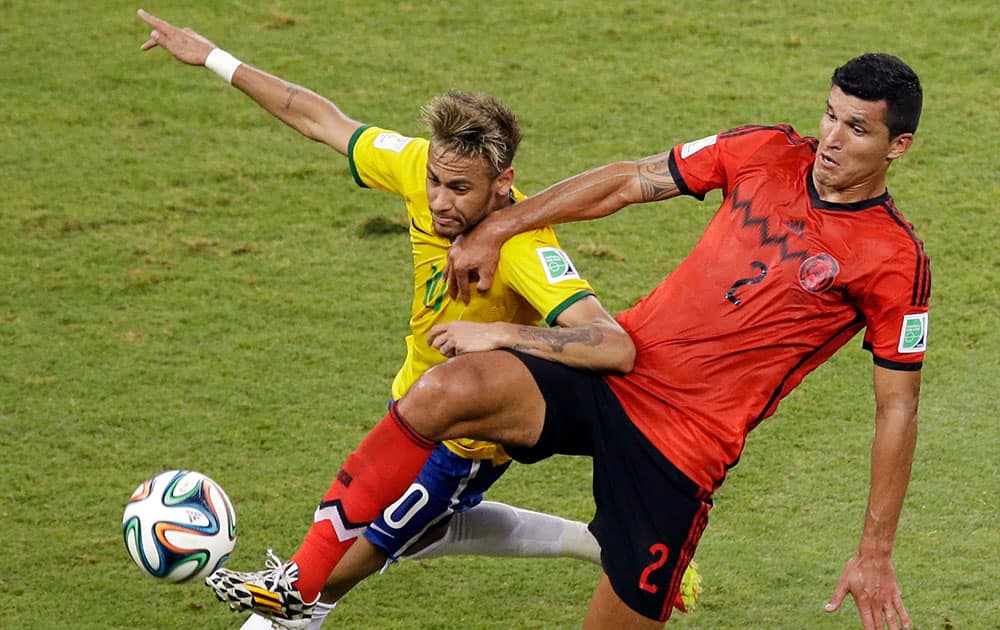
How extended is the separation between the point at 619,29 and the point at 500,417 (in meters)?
6.86

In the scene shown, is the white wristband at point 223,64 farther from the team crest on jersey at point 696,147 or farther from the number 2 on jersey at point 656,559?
the number 2 on jersey at point 656,559

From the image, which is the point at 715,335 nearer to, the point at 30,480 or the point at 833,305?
the point at 833,305

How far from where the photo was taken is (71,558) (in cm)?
582

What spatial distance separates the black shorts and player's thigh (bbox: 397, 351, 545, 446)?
96mm

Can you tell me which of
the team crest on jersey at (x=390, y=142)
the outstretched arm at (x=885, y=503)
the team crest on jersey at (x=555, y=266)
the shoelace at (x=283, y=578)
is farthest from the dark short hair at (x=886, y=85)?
the shoelace at (x=283, y=578)

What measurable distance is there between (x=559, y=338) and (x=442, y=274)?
63 centimetres

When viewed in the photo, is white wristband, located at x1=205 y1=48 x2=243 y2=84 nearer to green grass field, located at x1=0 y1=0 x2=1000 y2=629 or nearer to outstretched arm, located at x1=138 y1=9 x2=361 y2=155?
outstretched arm, located at x1=138 y1=9 x2=361 y2=155

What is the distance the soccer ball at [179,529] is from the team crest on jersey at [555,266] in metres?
1.31

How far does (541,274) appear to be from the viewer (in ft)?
15.5

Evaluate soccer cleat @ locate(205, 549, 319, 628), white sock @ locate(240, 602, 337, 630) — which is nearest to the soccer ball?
soccer cleat @ locate(205, 549, 319, 628)

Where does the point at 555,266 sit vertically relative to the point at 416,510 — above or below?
above

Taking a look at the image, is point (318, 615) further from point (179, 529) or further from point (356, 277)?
point (356, 277)

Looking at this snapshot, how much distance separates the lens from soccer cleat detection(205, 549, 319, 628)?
4598mm

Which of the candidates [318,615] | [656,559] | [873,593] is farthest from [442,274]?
[873,593]
